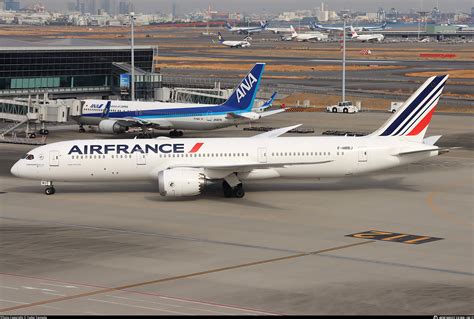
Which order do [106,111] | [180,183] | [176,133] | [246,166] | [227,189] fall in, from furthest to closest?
[176,133] < [106,111] < [227,189] < [246,166] < [180,183]

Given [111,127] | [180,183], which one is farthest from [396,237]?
[111,127]

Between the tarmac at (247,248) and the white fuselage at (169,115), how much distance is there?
2735cm

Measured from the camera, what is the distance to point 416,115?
60.4 m

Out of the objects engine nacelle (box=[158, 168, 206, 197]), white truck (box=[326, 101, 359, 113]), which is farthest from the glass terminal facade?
engine nacelle (box=[158, 168, 206, 197])

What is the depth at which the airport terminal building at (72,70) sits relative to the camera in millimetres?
111688

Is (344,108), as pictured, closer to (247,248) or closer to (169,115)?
(169,115)

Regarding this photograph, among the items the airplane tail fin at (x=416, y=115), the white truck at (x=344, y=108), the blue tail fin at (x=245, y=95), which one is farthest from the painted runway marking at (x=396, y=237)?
the white truck at (x=344, y=108)

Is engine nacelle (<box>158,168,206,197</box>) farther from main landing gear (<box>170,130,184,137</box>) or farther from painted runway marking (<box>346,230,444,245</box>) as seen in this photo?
main landing gear (<box>170,130,184,137</box>)

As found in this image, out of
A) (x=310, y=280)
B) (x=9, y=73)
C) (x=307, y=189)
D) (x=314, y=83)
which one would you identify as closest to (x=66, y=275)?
(x=310, y=280)

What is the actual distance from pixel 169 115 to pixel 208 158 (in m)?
37.3

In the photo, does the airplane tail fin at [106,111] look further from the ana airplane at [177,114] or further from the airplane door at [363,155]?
the airplane door at [363,155]

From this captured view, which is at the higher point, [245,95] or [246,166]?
[245,95]

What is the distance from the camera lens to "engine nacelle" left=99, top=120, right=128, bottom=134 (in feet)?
311

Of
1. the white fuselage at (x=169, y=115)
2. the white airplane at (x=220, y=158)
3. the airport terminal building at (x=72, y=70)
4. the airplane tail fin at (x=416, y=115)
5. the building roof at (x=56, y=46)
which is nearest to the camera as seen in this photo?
the white airplane at (x=220, y=158)
